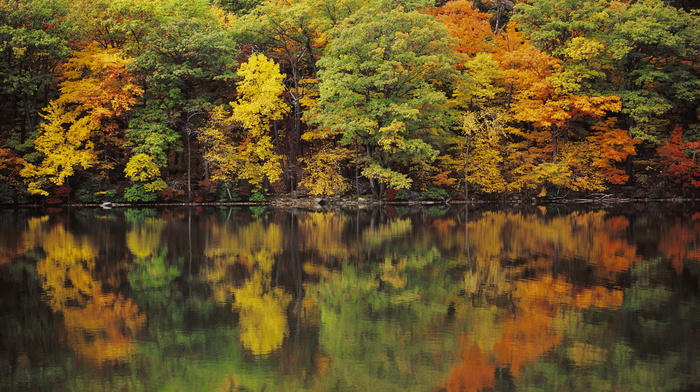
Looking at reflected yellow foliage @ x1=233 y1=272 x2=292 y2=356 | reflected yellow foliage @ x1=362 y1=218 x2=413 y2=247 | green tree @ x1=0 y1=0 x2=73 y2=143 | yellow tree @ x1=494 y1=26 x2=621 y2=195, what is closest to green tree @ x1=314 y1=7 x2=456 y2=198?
yellow tree @ x1=494 y1=26 x2=621 y2=195

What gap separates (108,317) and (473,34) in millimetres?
28168

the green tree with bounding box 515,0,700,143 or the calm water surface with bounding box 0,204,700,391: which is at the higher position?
the green tree with bounding box 515,0,700,143

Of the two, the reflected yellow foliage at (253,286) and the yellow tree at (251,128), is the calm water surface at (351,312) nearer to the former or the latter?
the reflected yellow foliage at (253,286)

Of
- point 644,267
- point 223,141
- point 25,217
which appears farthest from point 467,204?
point 25,217

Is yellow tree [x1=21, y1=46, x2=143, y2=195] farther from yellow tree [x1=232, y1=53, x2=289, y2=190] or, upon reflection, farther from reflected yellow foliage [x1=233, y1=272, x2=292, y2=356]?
reflected yellow foliage [x1=233, y1=272, x2=292, y2=356]

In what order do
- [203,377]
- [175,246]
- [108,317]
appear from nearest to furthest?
[203,377] < [108,317] < [175,246]

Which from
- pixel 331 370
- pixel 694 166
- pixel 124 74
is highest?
pixel 124 74

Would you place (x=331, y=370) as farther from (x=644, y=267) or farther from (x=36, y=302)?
(x=644, y=267)

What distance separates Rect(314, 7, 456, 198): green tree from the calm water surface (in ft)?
38.4

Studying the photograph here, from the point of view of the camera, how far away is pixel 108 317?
8234 mm

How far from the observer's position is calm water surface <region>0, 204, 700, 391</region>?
6160 mm

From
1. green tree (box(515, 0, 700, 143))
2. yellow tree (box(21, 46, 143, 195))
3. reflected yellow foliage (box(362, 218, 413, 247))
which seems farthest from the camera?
green tree (box(515, 0, 700, 143))

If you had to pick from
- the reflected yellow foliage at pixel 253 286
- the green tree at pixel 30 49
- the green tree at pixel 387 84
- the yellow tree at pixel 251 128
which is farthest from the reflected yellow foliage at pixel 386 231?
→ the green tree at pixel 30 49

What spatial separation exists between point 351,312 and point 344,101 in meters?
20.3
